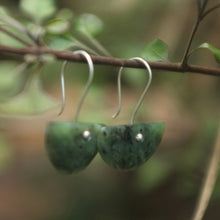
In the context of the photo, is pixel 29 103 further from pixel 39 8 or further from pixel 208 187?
pixel 208 187

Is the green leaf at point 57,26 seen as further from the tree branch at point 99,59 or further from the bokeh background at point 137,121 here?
the bokeh background at point 137,121

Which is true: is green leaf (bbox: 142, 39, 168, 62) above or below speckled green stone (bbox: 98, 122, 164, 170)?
above

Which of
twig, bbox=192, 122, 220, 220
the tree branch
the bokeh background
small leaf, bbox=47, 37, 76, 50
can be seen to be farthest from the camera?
the bokeh background

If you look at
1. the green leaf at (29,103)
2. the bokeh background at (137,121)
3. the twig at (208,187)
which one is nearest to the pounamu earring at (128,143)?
the green leaf at (29,103)

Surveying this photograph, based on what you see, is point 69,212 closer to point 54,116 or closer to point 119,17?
point 54,116

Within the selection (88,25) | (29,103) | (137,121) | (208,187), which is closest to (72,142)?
(29,103)

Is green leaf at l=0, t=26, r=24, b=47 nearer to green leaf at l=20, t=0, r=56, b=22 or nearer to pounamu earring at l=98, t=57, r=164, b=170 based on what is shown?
green leaf at l=20, t=0, r=56, b=22

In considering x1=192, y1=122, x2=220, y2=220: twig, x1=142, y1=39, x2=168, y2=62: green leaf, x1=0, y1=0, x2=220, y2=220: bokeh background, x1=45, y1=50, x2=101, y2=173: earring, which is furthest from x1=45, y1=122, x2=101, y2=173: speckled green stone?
x1=0, y1=0, x2=220, y2=220: bokeh background
